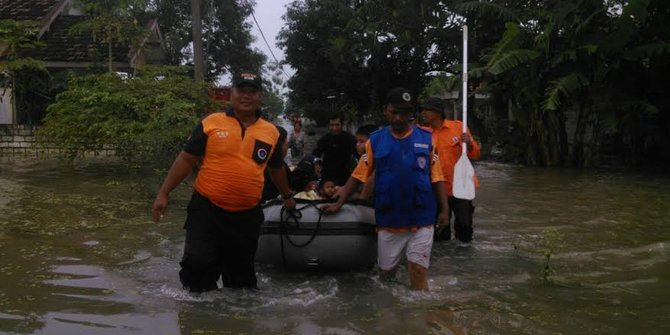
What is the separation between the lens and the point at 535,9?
1794 cm

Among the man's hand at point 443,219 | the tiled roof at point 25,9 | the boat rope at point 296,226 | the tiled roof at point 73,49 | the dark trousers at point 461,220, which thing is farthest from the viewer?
the tiled roof at point 25,9

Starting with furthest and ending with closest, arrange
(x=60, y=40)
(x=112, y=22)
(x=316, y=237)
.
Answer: (x=60, y=40)
(x=112, y=22)
(x=316, y=237)

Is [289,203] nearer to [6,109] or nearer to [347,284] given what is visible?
[347,284]

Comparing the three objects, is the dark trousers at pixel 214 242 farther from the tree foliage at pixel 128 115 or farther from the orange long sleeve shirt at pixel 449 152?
the tree foliage at pixel 128 115

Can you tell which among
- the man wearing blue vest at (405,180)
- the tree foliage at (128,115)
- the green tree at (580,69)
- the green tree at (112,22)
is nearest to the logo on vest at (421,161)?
the man wearing blue vest at (405,180)

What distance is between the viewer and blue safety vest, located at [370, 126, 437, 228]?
5.18 m

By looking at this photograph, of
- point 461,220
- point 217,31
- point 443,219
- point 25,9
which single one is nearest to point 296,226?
point 443,219

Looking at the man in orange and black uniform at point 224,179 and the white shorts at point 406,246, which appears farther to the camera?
the white shorts at point 406,246

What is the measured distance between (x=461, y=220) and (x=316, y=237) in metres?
2.13

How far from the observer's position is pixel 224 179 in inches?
190

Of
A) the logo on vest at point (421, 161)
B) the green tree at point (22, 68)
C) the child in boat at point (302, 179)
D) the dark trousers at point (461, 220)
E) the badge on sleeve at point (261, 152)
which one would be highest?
the green tree at point (22, 68)

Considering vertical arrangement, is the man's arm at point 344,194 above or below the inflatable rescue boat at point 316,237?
above

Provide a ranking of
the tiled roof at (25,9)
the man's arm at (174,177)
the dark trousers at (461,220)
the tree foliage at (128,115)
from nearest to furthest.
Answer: the man's arm at (174,177) → the dark trousers at (461,220) → the tree foliage at (128,115) → the tiled roof at (25,9)

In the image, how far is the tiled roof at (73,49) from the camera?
2084 centimetres
